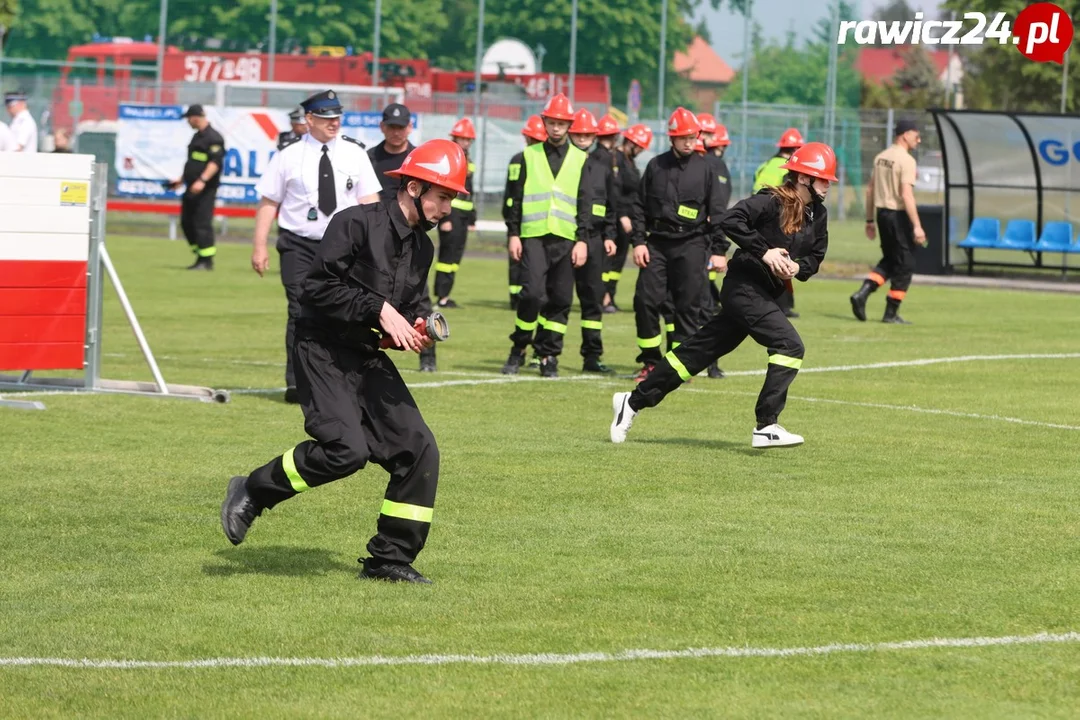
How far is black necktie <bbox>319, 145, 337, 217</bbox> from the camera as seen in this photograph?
40.3ft

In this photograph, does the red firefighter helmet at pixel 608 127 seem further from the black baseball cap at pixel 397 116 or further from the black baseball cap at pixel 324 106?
the black baseball cap at pixel 324 106

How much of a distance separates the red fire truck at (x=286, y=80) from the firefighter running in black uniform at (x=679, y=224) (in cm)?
2479

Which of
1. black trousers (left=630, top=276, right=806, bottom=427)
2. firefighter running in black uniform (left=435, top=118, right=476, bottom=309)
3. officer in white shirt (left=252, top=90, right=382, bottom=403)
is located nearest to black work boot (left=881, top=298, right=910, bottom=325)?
firefighter running in black uniform (left=435, top=118, right=476, bottom=309)

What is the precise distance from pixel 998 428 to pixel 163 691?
7.81 m

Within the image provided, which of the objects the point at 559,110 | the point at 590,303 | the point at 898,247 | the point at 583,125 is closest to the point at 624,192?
the point at 898,247

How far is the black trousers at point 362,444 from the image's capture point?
718 cm

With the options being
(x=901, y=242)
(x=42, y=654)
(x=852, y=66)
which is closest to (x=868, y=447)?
(x=42, y=654)

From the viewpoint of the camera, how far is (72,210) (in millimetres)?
12789

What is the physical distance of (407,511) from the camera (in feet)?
23.7

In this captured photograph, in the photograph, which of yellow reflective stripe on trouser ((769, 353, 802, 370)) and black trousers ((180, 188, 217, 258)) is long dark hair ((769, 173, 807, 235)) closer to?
yellow reflective stripe on trouser ((769, 353, 802, 370))

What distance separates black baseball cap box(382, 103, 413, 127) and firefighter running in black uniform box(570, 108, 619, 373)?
1.85m

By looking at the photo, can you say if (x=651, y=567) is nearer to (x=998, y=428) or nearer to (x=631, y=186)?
(x=998, y=428)

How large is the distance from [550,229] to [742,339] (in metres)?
3.83

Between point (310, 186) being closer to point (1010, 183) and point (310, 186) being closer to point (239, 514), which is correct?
point (239, 514)
